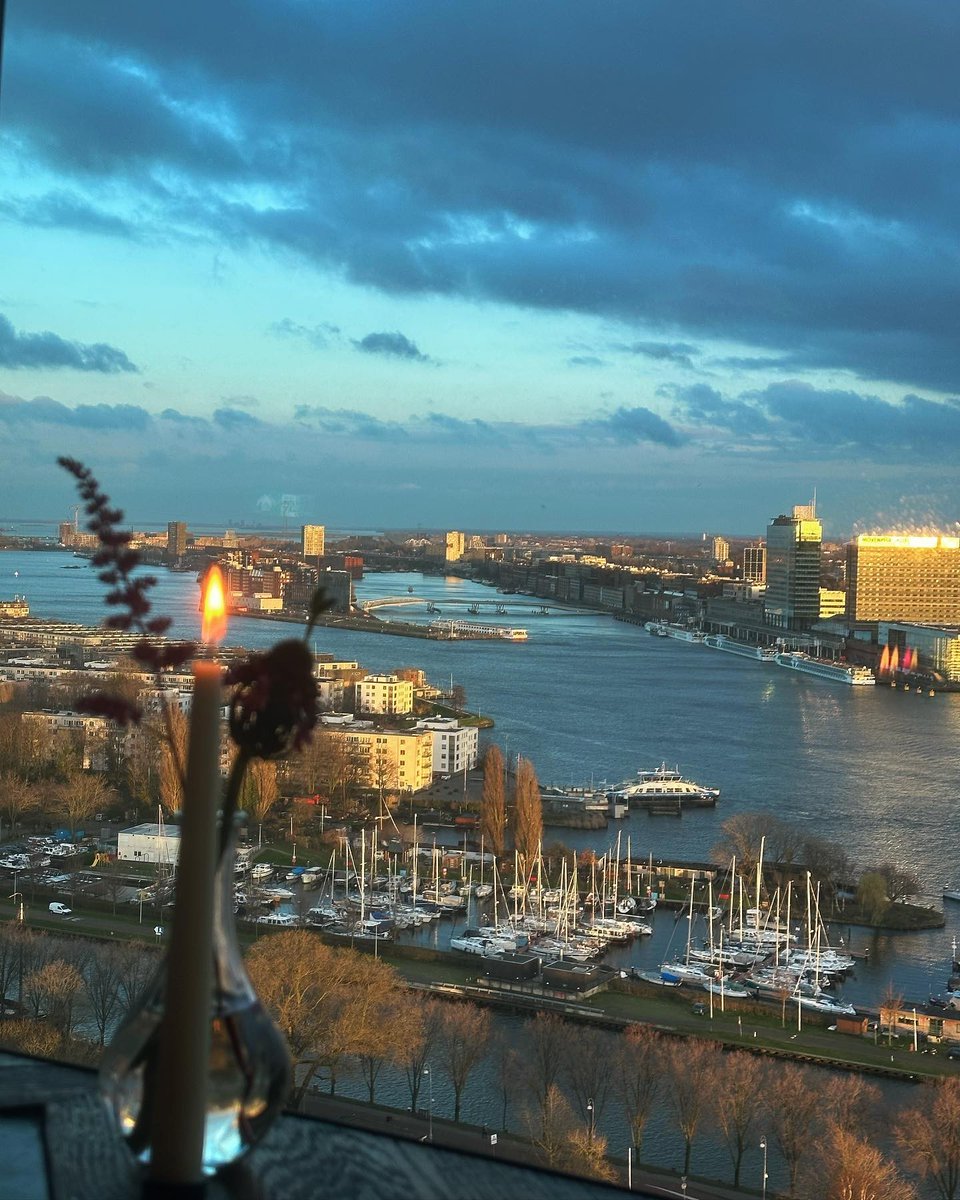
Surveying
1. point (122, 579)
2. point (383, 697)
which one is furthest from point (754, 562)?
point (122, 579)

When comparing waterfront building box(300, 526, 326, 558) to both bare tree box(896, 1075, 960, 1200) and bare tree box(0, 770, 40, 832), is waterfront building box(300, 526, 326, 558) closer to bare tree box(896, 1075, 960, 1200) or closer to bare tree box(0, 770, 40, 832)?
bare tree box(0, 770, 40, 832)

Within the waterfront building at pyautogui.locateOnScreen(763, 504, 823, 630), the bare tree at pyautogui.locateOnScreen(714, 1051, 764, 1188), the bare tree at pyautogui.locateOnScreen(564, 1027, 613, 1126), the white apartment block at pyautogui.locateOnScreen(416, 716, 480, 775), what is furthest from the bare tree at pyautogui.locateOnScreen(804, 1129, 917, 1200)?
the waterfront building at pyautogui.locateOnScreen(763, 504, 823, 630)

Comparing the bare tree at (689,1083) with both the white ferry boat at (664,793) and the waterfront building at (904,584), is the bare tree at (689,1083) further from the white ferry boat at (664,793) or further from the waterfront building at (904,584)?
the waterfront building at (904,584)

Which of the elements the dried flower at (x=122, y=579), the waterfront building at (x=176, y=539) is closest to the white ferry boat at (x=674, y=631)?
the waterfront building at (x=176, y=539)

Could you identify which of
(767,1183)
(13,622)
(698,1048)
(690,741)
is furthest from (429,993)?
(13,622)

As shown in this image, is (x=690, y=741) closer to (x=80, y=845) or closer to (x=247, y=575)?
(x=247, y=575)

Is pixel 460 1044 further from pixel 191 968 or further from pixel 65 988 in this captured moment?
pixel 191 968
